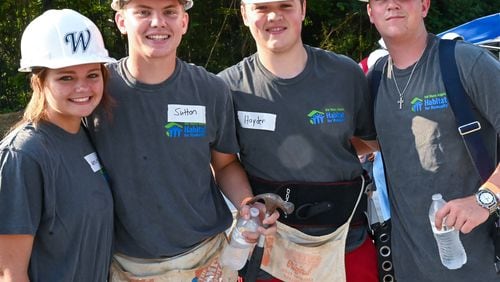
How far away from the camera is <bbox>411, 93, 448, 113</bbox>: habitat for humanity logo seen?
2965 millimetres

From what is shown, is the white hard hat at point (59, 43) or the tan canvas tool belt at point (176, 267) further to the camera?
the tan canvas tool belt at point (176, 267)

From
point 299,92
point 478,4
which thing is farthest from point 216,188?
point 478,4

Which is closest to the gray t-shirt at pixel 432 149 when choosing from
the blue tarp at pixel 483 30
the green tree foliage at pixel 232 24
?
the blue tarp at pixel 483 30

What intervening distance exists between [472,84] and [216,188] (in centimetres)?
144

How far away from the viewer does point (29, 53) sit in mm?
2762

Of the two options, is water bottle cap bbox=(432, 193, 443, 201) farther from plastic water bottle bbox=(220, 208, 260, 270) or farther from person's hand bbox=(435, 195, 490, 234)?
plastic water bottle bbox=(220, 208, 260, 270)

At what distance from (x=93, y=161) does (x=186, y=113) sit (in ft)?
1.70

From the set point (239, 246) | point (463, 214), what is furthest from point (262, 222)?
point (463, 214)

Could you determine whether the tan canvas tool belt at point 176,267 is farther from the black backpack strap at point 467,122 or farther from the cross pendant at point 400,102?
the black backpack strap at point 467,122

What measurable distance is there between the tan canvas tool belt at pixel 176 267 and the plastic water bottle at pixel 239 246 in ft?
0.20

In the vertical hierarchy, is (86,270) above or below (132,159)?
below

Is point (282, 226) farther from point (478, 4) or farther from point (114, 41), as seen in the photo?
point (478, 4)

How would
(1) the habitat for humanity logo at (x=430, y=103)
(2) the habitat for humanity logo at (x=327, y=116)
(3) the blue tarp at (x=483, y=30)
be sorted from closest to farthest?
(1) the habitat for humanity logo at (x=430, y=103), (2) the habitat for humanity logo at (x=327, y=116), (3) the blue tarp at (x=483, y=30)

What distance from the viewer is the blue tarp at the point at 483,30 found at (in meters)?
8.19
